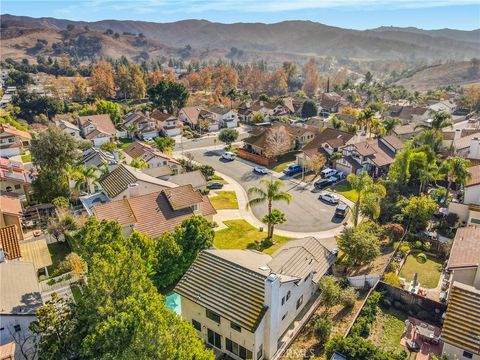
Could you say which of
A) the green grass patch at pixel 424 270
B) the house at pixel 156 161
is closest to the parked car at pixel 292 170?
the house at pixel 156 161

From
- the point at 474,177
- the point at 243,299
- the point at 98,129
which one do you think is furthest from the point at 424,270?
the point at 98,129

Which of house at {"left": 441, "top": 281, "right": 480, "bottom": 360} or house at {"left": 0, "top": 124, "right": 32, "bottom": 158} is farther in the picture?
house at {"left": 0, "top": 124, "right": 32, "bottom": 158}

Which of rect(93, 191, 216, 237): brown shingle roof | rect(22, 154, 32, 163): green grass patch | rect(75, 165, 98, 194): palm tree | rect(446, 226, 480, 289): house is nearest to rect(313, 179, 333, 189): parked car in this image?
rect(446, 226, 480, 289): house

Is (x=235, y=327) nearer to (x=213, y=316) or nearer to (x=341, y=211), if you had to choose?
(x=213, y=316)

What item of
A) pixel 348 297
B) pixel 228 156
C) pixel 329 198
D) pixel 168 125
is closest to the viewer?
pixel 348 297

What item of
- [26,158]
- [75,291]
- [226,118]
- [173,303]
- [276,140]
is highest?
[276,140]

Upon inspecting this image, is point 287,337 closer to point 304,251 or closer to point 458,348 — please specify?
point 304,251

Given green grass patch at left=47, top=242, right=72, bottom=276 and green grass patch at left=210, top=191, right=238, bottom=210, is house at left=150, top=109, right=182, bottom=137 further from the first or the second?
green grass patch at left=47, top=242, right=72, bottom=276
